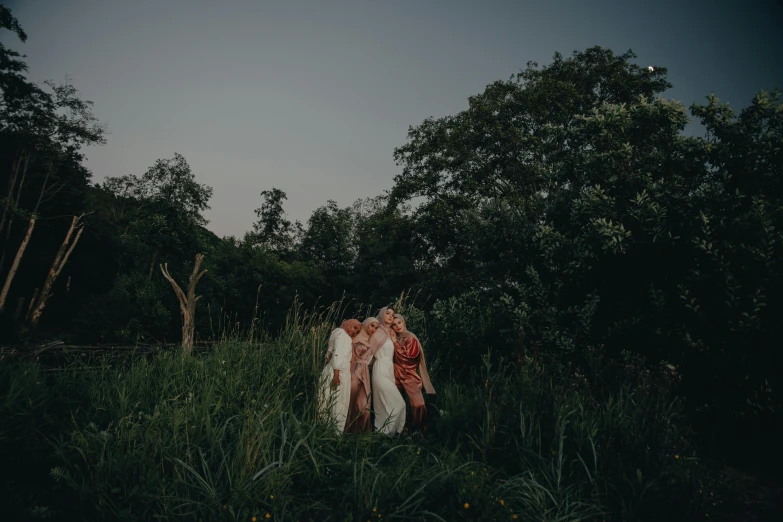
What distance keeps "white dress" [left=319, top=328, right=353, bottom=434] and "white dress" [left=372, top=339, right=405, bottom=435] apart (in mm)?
359

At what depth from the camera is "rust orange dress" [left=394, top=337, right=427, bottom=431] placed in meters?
5.16

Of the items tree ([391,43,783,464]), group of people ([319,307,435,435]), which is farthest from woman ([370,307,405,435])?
tree ([391,43,783,464])

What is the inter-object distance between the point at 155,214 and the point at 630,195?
31.9 meters

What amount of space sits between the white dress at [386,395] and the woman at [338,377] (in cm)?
36

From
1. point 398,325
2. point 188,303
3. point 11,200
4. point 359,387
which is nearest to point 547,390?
point 398,325

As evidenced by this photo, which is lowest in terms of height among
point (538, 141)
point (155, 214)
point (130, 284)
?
point (130, 284)

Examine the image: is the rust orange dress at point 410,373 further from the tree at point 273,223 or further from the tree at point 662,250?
the tree at point 273,223

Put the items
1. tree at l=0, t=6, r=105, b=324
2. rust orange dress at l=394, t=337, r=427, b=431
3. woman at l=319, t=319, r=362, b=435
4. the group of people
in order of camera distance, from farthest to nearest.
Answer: tree at l=0, t=6, r=105, b=324 → rust orange dress at l=394, t=337, r=427, b=431 → the group of people → woman at l=319, t=319, r=362, b=435

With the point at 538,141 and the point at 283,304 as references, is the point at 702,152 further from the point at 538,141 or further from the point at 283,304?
the point at 283,304

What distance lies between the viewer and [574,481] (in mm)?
3455

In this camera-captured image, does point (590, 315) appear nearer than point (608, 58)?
Yes

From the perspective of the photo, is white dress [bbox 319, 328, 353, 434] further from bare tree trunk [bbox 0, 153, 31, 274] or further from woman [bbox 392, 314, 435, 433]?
bare tree trunk [bbox 0, 153, 31, 274]

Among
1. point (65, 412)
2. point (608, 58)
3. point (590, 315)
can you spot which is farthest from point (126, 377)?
point (608, 58)

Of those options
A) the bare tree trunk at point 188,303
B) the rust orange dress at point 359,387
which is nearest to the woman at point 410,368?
the rust orange dress at point 359,387
